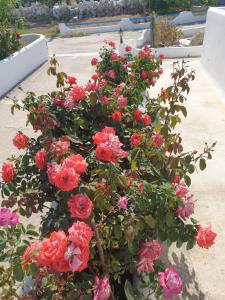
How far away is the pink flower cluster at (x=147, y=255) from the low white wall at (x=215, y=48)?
5782 mm

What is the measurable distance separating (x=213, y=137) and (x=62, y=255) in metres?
4.61

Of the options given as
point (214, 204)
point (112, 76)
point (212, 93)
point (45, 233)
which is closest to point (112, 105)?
point (45, 233)

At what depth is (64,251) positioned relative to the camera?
4.12 ft

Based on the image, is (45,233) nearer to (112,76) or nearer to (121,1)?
(112,76)

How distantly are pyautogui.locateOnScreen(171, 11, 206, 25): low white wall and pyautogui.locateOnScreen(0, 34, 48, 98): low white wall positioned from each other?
12784 millimetres

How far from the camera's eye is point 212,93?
7.28 meters

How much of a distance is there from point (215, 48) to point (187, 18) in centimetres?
1572

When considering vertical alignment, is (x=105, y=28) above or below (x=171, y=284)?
below

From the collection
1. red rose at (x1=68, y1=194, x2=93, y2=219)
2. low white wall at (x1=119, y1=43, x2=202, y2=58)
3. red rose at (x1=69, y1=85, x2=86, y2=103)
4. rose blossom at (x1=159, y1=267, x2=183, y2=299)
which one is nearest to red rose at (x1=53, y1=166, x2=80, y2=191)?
red rose at (x1=68, y1=194, x2=93, y2=219)

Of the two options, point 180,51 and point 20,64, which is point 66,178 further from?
point 180,51

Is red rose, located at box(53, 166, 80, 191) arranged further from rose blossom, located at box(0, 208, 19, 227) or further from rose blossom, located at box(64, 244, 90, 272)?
rose blossom, located at box(0, 208, 19, 227)

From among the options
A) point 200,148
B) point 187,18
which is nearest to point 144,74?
point 200,148

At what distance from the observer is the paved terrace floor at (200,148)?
2.85 m

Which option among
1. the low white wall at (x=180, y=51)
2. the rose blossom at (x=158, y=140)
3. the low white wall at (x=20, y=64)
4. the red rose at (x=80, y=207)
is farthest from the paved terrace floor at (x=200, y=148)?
the red rose at (x=80, y=207)
